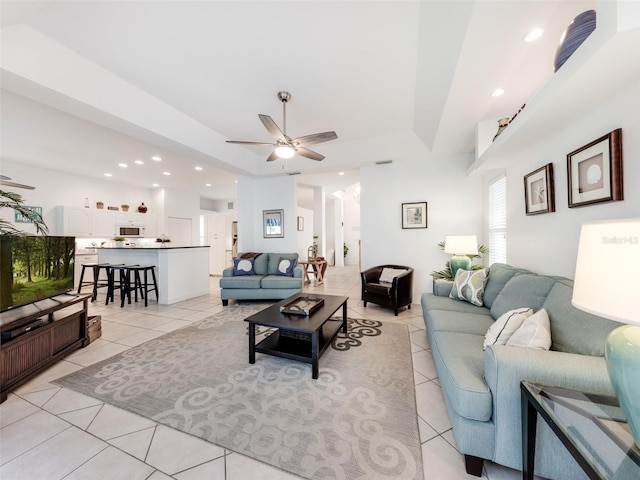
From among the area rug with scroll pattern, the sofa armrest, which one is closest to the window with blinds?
the area rug with scroll pattern

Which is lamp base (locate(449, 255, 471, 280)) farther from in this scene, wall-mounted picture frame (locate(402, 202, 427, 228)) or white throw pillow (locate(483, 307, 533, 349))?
white throw pillow (locate(483, 307, 533, 349))

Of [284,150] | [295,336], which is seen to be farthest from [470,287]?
[284,150]

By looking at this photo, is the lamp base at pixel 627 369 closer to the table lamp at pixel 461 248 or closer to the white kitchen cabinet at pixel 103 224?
the table lamp at pixel 461 248

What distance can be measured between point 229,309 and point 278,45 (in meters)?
3.71

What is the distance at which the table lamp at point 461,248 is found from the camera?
3.28 m

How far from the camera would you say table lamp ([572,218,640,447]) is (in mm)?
714

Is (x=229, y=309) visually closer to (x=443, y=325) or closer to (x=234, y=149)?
(x=234, y=149)

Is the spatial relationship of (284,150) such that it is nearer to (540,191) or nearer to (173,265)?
(540,191)

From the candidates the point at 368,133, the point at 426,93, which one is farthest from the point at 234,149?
the point at 426,93

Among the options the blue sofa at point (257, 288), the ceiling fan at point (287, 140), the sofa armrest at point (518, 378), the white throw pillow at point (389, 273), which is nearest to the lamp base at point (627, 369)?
the sofa armrest at point (518, 378)

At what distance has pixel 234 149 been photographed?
4.58 m

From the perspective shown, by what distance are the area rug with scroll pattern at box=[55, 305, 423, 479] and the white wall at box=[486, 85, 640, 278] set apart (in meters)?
1.66

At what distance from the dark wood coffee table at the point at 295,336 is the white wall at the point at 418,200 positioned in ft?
7.87

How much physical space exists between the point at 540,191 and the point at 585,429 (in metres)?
2.22
